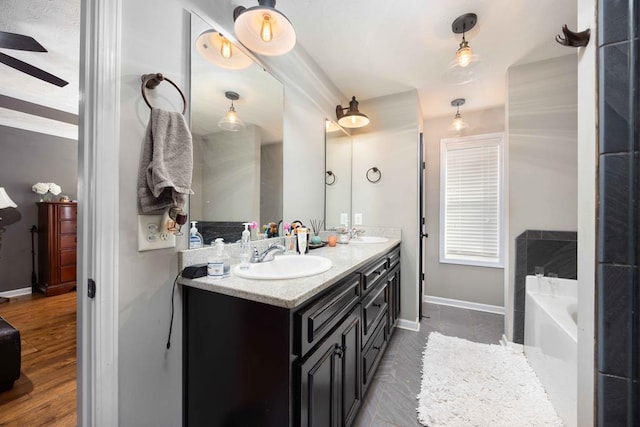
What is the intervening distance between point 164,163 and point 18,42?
1.69 m

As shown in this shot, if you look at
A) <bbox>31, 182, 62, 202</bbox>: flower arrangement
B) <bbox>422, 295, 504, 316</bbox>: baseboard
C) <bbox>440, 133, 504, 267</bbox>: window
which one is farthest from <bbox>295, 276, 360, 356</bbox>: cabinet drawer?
<bbox>31, 182, 62, 202</bbox>: flower arrangement

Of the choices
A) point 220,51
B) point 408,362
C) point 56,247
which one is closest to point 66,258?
point 56,247

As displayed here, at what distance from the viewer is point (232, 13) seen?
54.7 inches

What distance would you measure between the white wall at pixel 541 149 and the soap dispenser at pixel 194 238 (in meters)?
2.53

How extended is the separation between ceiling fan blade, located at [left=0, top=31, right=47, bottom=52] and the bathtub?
3.59 meters

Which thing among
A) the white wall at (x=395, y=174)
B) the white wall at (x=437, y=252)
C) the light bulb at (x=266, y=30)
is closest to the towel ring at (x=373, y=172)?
the white wall at (x=395, y=174)

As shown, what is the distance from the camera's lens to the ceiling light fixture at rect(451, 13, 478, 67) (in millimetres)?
1642

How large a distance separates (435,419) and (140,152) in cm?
203

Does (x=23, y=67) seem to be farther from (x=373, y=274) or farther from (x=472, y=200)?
(x=472, y=200)

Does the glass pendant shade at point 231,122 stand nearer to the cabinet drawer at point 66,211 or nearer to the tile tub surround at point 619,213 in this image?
the tile tub surround at point 619,213

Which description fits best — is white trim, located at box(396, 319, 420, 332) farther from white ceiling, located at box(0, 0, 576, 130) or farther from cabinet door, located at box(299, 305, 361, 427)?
white ceiling, located at box(0, 0, 576, 130)

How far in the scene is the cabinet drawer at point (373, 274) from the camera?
1.50 m

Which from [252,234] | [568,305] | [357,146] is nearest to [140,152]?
[252,234]

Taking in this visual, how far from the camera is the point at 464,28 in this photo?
1.72 m
